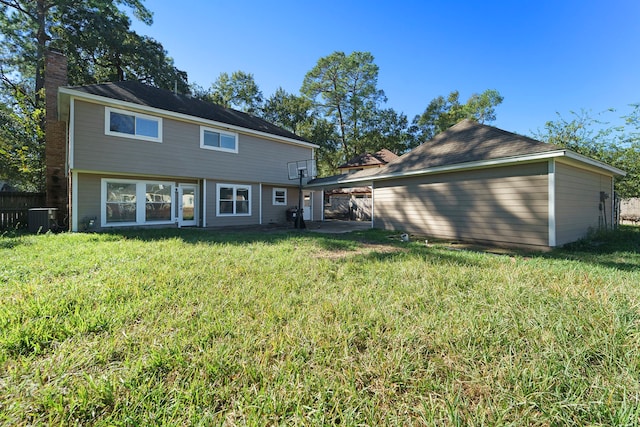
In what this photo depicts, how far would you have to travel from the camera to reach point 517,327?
2.30 meters

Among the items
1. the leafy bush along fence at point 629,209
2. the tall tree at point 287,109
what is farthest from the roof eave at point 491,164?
the tall tree at point 287,109

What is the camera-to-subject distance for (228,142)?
12625 mm

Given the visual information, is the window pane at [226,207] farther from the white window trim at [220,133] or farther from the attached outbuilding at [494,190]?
the attached outbuilding at [494,190]

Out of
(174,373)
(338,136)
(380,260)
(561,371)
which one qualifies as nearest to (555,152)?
(380,260)

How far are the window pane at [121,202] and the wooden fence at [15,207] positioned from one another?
11.3ft

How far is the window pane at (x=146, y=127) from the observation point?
10172mm

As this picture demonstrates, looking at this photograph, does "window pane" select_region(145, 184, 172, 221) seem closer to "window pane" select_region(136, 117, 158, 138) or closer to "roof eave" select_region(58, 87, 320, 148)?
"window pane" select_region(136, 117, 158, 138)

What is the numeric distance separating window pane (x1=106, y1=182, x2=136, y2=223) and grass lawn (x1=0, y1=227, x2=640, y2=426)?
717 cm

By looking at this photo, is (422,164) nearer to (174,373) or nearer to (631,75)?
(174,373)

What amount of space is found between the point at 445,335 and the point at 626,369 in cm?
107

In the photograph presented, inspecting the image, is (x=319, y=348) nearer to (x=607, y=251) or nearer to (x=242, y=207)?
(x=607, y=251)

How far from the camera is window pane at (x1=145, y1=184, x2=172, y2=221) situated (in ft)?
35.8

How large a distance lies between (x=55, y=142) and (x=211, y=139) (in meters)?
6.27

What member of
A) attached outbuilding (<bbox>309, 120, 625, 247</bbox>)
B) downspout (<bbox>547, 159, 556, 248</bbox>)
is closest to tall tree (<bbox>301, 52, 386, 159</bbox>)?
attached outbuilding (<bbox>309, 120, 625, 247</bbox>)
